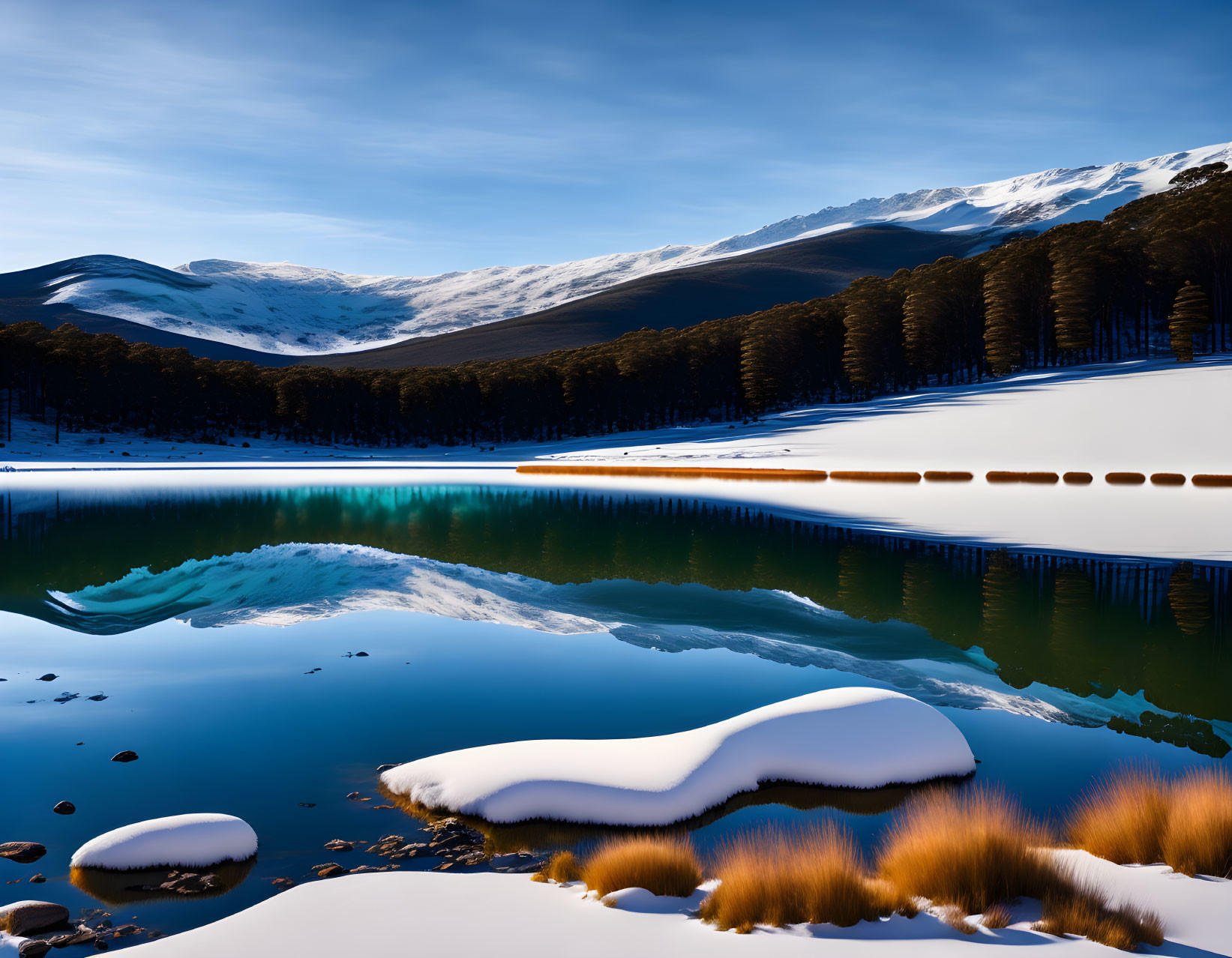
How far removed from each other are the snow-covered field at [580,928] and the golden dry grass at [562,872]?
0.19 metres

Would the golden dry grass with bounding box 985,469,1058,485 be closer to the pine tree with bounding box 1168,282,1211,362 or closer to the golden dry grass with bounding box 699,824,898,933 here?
the pine tree with bounding box 1168,282,1211,362

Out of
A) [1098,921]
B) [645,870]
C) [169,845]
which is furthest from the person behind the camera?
[169,845]

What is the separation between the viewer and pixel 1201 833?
17.4 ft

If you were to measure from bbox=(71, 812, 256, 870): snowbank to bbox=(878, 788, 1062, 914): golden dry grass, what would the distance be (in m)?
4.57

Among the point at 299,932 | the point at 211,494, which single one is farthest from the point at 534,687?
the point at 211,494

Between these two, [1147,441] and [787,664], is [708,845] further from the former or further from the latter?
[1147,441]

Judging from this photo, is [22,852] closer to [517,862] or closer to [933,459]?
[517,862]

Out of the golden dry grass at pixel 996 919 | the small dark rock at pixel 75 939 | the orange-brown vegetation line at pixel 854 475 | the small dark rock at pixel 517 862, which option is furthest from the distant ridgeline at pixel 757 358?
the small dark rock at pixel 75 939

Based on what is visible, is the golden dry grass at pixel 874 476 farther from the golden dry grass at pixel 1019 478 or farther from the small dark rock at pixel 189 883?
the small dark rock at pixel 189 883

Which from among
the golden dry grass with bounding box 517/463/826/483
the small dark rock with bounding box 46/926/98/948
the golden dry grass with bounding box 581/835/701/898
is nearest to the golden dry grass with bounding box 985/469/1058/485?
the golden dry grass with bounding box 517/463/826/483

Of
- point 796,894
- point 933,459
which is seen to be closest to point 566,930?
point 796,894

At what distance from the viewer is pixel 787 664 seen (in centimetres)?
1160

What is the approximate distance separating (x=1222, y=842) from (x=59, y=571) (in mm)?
22060

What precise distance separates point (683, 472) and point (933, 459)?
15.6 meters
